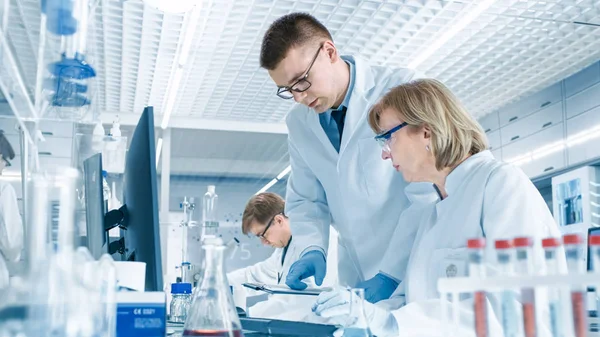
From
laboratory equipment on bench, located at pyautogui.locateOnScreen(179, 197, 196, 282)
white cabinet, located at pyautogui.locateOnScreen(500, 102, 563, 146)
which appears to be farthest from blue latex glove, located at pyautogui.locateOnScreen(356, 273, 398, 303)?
white cabinet, located at pyautogui.locateOnScreen(500, 102, 563, 146)

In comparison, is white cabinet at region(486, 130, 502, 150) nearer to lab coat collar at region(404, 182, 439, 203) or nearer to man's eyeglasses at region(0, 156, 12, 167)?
lab coat collar at region(404, 182, 439, 203)

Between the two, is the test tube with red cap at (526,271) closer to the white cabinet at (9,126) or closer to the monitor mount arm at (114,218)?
the monitor mount arm at (114,218)

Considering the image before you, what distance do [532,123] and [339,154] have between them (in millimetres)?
3765

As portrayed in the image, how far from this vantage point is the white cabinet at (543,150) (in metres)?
4.89

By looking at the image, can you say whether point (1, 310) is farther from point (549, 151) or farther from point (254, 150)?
point (254, 150)

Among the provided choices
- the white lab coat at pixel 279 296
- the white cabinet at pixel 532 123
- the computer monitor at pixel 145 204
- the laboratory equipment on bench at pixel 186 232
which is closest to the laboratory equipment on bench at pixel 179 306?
the white lab coat at pixel 279 296

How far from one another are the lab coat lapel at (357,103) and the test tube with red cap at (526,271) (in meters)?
1.25

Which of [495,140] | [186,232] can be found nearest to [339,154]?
[186,232]

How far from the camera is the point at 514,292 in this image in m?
0.68

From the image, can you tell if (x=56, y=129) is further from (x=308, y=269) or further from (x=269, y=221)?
(x=269, y=221)

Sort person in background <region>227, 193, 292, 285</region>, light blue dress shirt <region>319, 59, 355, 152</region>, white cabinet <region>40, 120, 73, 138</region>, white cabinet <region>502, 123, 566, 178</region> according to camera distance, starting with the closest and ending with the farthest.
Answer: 1. white cabinet <region>40, 120, 73, 138</region>
2. light blue dress shirt <region>319, 59, 355, 152</region>
3. person in background <region>227, 193, 292, 285</region>
4. white cabinet <region>502, 123, 566, 178</region>

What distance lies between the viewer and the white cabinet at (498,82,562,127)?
5.02m

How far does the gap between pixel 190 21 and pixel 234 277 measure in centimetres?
166

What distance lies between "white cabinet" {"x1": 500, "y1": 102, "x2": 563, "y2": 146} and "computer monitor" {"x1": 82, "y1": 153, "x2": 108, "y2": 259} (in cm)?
442
